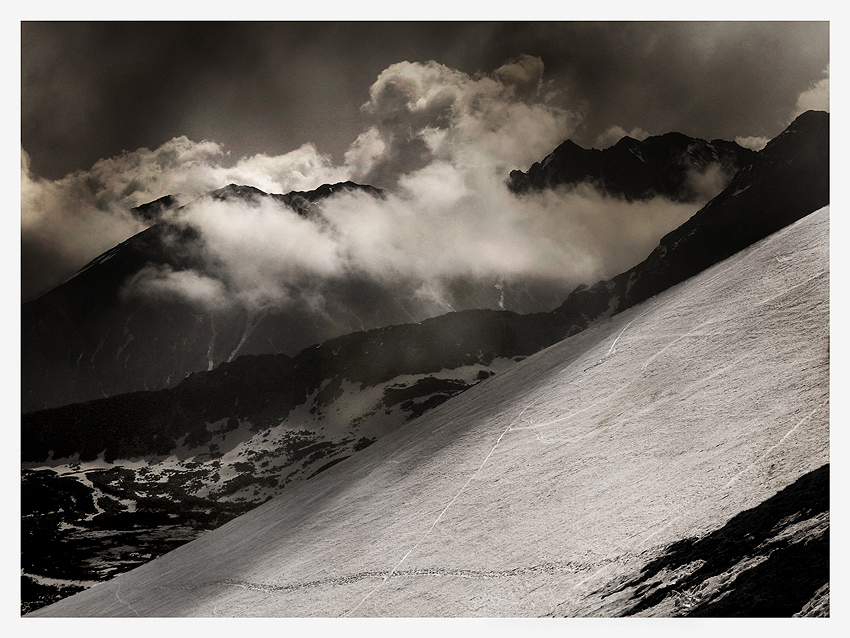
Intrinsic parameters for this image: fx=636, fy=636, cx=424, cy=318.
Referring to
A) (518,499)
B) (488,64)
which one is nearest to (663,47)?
(488,64)

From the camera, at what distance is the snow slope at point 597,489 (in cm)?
290

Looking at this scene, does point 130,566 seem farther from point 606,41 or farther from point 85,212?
point 606,41

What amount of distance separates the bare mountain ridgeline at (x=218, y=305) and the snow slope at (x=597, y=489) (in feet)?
9.90

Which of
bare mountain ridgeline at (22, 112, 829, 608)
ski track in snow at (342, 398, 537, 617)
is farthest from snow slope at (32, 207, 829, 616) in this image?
bare mountain ridgeline at (22, 112, 829, 608)

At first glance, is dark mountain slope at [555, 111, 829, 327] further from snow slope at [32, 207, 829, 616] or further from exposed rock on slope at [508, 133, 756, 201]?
snow slope at [32, 207, 829, 616]

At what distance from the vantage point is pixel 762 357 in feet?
11.1

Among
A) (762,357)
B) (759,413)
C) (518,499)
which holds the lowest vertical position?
(518,499)

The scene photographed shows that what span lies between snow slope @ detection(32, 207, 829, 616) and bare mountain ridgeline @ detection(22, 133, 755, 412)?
3018mm

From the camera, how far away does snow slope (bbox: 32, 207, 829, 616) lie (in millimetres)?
2902

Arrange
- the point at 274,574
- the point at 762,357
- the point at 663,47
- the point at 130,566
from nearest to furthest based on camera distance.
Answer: the point at 762,357
the point at 274,574
the point at 663,47
the point at 130,566

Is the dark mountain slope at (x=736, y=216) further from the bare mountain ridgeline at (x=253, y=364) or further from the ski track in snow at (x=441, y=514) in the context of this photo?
the ski track in snow at (x=441, y=514)

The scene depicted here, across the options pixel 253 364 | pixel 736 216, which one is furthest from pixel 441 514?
pixel 736 216

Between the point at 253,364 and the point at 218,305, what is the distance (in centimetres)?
134

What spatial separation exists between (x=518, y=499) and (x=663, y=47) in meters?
4.39
